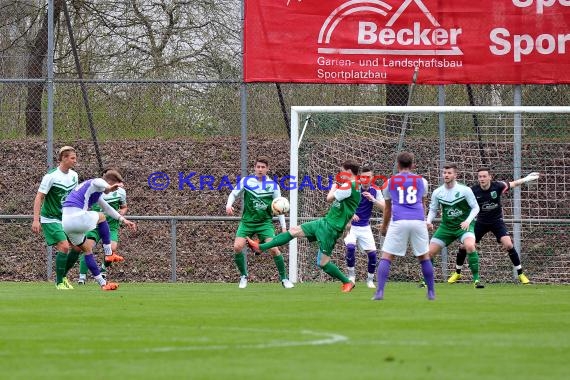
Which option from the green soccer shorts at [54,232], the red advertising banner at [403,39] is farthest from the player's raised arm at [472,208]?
the green soccer shorts at [54,232]

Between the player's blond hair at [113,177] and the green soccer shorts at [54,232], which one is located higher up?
the player's blond hair at [113,177]

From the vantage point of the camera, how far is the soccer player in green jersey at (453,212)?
1798cm

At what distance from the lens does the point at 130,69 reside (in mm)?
22062

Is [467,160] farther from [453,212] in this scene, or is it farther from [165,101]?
[165,101]

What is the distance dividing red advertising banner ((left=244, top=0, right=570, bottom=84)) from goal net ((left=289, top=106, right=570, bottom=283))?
91 centimetres

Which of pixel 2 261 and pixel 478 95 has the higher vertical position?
pixel 478 95

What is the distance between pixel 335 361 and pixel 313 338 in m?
1.38

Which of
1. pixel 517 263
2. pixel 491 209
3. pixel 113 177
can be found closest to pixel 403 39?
pixel 491 209

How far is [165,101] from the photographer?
21.8m

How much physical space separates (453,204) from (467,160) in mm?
3434

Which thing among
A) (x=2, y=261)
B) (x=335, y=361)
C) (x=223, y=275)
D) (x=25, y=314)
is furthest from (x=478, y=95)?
(x=335, y=361)

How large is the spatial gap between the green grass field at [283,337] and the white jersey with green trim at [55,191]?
2696 mm

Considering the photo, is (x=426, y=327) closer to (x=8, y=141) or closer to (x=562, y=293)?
(x=562, y=293)

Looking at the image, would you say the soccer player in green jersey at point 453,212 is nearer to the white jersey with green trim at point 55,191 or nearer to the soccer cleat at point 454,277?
the soccer cleat at point 454,277
